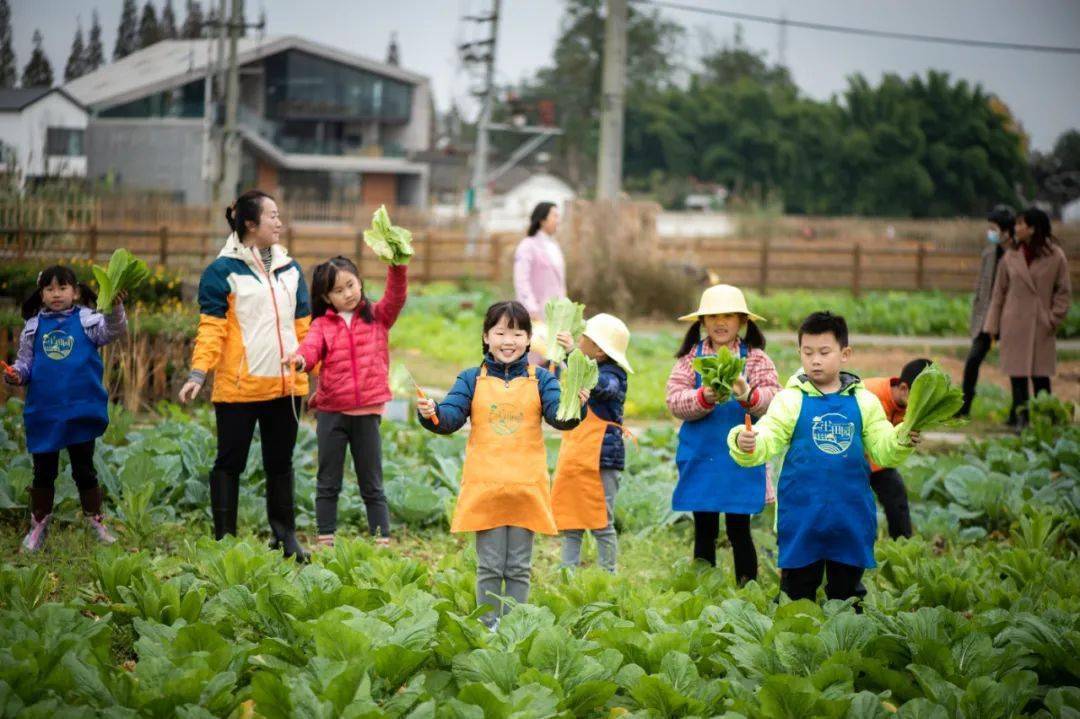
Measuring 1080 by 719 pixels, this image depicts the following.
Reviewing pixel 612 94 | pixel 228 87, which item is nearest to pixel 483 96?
pixel 228 87

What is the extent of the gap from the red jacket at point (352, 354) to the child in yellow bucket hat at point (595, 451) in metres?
1.00

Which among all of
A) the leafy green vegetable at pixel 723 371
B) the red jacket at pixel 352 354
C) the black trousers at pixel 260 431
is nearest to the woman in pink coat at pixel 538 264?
the red jacket at pixel 352 354

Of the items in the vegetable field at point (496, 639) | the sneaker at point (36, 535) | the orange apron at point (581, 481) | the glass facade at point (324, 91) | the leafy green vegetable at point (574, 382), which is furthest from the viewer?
the glass facade at point (324, 91)

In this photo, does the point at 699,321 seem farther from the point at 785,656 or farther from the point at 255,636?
the point at 255,636

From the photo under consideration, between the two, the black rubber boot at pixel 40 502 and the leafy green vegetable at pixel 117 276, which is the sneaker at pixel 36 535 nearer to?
the black rubber boot at pixel 40 502

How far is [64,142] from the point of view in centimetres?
2244

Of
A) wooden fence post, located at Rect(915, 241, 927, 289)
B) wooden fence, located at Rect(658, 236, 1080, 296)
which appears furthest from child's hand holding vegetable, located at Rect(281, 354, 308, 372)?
wooden fence post, located at Rect(915, 241, 927, 289)

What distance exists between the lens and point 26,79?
1409 cm

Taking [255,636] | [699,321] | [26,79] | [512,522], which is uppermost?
[26,79]

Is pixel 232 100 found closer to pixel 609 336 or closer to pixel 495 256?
pixel 495 256

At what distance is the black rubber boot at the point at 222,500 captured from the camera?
5945 mm

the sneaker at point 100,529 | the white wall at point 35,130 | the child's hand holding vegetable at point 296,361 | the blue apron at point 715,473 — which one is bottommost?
the sneaker at point 100,529

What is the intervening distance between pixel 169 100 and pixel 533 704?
99.3ft

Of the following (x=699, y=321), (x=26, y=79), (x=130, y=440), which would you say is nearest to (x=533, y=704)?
(x=699, y=321)
